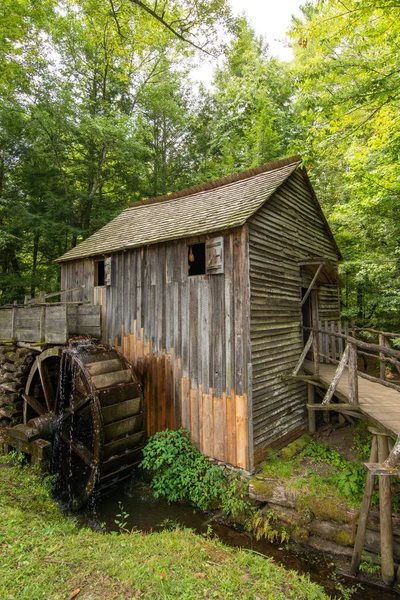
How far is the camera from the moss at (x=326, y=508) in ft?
15.4

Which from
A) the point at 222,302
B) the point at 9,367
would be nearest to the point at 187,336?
the point at 222,302

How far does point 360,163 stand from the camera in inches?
343

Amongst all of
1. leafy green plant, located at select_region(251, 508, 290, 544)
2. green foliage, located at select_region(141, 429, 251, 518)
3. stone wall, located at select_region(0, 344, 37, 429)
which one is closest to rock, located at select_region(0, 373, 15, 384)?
stone wall, located at select_region(0, 344, 37, 429)

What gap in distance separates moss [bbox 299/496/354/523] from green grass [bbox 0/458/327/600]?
135 cm

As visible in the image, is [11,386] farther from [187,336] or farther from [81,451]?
[187,336]

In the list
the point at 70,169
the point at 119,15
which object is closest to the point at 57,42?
the point at 70,169

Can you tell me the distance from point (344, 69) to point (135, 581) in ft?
29.7

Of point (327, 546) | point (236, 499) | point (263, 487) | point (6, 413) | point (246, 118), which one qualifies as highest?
point (246, 118)

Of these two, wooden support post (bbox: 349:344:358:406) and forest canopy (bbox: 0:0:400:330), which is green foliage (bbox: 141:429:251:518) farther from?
forest canopy (bbox: 0:0:400:330)

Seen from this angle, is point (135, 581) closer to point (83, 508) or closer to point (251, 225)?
point (83, 508)

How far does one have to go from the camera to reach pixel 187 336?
21.3ft

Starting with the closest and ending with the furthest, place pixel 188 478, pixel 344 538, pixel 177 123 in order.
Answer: pixel 344 538
pixel 188 478
pixel 177 123

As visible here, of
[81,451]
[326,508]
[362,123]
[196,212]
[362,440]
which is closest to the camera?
[326,508]

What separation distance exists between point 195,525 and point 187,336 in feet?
10.8
